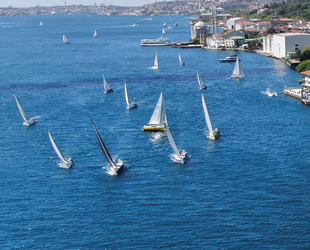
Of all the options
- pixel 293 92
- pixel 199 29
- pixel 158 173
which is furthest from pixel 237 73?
pixel 199 29

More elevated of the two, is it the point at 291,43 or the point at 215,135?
the point at 291,43

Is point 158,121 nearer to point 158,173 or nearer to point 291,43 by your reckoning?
point 158,173

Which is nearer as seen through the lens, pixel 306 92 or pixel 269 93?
pixel 306 92

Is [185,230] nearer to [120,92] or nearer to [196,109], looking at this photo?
[196,109]

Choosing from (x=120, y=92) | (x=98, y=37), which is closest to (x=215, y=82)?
(x=120, y=92)

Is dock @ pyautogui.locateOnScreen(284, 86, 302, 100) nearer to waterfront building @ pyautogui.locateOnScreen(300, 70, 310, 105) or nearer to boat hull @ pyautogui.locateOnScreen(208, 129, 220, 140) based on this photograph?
waterfront building @ pyautogui.locateOnScreen(300, 70, 310, 105)

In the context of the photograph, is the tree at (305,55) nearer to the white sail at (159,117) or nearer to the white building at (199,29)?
the white sail at (159,117)

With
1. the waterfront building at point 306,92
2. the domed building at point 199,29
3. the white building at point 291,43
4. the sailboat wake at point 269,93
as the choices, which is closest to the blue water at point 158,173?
the sailboat wake at point 269,93

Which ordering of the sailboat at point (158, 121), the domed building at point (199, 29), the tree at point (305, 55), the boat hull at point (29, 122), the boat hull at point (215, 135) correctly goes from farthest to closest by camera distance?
the domed building at point (199, 29) → the tree at point (305, 55) → the boat hull at point (29, 122) → the sailboat at point (158, 121) → the boat hull at point (215, 135)
